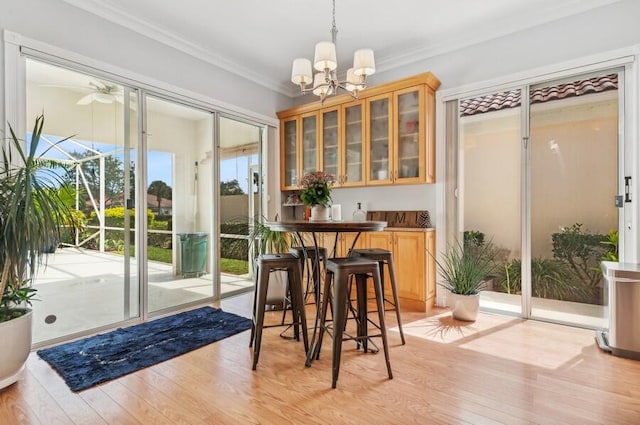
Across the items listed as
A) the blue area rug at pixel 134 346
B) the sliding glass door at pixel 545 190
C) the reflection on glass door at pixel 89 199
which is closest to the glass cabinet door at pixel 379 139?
the sliding glass door at pixel 545 190

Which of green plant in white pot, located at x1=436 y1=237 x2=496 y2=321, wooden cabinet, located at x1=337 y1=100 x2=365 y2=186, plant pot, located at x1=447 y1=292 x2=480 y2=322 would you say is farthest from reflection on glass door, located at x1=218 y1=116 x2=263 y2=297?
plant pot, located at x1=447 y1=292 x2=480 y2=322

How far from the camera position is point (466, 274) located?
3.26 m

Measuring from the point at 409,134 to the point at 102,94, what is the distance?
3083 mm

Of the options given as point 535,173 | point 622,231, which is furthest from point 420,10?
point 622,231

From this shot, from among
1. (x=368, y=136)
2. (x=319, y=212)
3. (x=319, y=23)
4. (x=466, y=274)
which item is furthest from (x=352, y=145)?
(x=466, y=274)

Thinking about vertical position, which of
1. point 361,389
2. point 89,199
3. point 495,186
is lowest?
point 361,389

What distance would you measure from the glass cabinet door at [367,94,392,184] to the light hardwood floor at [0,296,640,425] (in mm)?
1958

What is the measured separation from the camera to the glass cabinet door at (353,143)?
4.04m

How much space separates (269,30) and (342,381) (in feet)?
10.6

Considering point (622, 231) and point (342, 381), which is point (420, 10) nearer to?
point (622, 231)

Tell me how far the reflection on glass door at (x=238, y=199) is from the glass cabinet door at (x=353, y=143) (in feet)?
4.16

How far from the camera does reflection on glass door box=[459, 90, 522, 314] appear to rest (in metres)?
3.40

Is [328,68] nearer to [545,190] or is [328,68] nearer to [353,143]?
[353,143]

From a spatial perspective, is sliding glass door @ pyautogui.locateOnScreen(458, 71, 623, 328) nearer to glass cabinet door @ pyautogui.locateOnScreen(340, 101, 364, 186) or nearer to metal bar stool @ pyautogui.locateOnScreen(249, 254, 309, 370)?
glass cabinet door @ pyautogui.locateOnScreen(340, 101, 364, 186)
